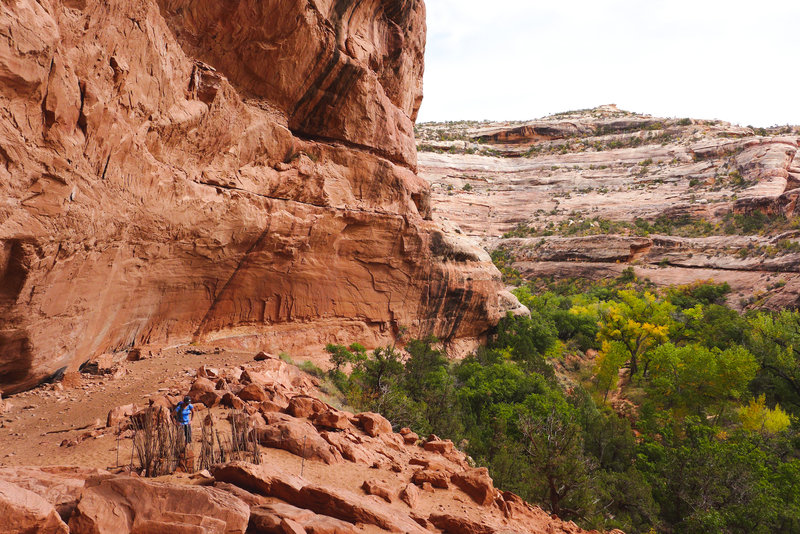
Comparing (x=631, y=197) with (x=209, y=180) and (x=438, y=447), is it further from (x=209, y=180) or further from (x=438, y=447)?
(x=209, y=180)

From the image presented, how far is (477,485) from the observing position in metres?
6.97

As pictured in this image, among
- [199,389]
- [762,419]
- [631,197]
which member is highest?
[631,197]

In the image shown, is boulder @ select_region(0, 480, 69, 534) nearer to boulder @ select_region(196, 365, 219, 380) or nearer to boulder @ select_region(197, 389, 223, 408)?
boulder @ select_region(197, 389, 223, 408)

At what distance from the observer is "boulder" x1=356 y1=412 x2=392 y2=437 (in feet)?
29.7

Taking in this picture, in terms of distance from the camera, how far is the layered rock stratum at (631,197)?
44438 mm

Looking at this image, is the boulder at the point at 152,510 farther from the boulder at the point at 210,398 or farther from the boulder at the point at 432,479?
the boulder at the point at 210,398

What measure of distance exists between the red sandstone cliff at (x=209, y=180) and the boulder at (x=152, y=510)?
4.97 meters

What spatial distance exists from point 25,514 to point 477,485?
585 centimetres

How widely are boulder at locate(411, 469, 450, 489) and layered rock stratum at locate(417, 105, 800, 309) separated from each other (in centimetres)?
2358

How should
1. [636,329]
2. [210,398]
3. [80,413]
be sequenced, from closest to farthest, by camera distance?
1. [80,413]
2. [210,398]
3. [636,329]

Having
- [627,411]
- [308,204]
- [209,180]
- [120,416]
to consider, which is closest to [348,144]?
[308,204]

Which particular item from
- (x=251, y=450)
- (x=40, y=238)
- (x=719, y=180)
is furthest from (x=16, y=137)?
(x=719, y=180)

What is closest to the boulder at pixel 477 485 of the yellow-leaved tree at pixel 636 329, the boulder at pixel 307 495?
the boulder at pixel 307 495

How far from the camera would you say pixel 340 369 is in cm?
1722
